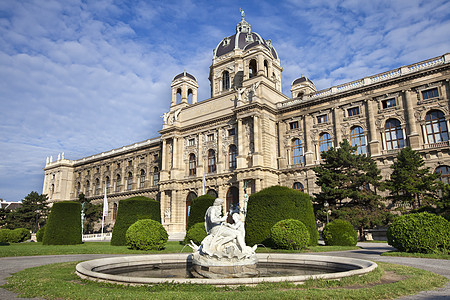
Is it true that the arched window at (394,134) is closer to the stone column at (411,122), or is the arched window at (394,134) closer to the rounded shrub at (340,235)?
the stone column at (411,122)

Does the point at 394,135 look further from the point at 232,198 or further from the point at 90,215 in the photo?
the point at 90,215

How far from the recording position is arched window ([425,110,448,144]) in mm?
29609

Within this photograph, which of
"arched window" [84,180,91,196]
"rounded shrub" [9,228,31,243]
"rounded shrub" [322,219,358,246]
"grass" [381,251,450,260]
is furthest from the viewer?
"arched window" [84,180,91,196]

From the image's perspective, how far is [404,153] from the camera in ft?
87.2

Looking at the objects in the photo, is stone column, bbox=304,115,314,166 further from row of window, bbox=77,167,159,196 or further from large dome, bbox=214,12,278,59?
row of window, bbox=77,167,159,196

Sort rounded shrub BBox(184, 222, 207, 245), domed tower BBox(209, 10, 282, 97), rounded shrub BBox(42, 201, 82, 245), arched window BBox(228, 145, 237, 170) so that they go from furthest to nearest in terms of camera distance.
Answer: domed tower BBox(209, 10, 282, 97)
arched window BBox(228, 145, 237, 170)
rounded shrub BBox(42, 201, 82, 245)
rounded shrub BBox(184, 222, 207, 245)

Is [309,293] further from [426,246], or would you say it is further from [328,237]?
[328,237]

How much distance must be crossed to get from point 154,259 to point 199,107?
121 ft

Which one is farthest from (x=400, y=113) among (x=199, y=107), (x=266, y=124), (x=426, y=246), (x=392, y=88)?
(x=199, y=107)

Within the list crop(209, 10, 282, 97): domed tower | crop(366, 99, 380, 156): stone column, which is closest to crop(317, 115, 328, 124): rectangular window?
crop(366, 99, 380, 156): stone column

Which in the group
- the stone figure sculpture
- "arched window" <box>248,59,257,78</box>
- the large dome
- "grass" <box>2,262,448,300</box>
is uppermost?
the large dome

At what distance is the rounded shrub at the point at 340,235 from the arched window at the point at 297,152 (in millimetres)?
16320

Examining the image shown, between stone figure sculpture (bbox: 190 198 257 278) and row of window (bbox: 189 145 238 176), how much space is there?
30.0 metres

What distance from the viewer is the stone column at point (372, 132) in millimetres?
32562
